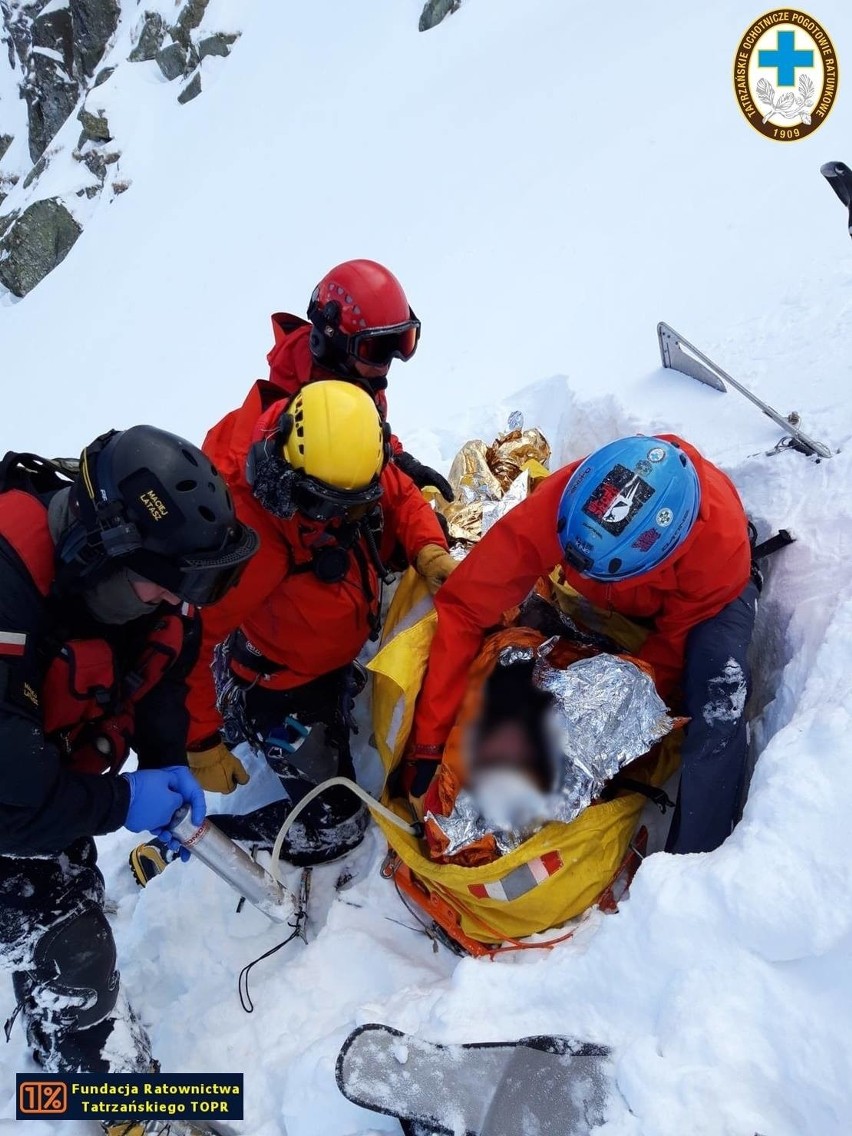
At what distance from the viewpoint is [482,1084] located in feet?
6.22

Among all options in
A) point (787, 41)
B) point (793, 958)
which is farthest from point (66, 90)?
point (793, 958)

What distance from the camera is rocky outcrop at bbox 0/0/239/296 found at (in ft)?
63.5

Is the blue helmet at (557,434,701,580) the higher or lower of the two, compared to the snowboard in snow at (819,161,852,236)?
lower

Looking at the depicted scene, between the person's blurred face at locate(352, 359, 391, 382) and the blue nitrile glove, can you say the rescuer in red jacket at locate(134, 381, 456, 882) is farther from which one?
the person's blurred face at locate(352, 359, 391, 382)

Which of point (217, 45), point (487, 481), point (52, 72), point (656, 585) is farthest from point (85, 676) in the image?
point (52, 72)

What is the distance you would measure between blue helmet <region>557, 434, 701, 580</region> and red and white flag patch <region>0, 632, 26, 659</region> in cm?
164

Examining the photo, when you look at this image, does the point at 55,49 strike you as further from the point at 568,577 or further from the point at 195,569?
the point at 195,569

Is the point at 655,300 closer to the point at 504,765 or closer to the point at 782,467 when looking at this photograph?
the point at 782,467

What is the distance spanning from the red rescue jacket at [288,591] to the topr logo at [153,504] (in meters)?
0.79

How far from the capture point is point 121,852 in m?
3.60

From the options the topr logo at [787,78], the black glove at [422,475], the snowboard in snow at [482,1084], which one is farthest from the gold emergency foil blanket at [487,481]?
the topr logo at [787,78]

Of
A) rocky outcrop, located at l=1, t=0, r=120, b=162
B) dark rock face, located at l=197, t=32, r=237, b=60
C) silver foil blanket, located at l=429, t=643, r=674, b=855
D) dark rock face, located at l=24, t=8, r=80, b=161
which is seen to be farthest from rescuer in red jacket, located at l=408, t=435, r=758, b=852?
dark rock face, located at l=24, t=8, r=80, b=161

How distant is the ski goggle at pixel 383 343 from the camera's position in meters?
3.61

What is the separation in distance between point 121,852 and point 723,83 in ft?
34.9
